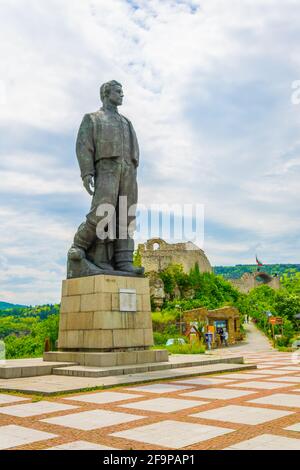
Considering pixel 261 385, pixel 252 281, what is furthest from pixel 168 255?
pixel 261 385

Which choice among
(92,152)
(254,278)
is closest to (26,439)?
(92,152)

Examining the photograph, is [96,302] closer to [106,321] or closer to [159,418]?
[106,321]

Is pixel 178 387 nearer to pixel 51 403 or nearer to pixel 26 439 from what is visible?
pixel 51 403

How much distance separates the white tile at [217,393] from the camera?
634 centimetres

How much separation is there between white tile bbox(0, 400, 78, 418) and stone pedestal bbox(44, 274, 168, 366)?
295 cm

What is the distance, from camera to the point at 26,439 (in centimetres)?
415

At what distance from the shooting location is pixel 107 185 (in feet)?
33.4

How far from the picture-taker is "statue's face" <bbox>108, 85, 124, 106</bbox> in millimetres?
10477

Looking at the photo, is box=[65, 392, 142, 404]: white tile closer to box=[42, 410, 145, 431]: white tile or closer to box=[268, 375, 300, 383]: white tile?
box=[42, 410, 145, 431]: white tile

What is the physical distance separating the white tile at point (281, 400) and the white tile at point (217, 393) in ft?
1.26

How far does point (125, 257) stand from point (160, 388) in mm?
3753

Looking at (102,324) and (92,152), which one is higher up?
(92,152)
